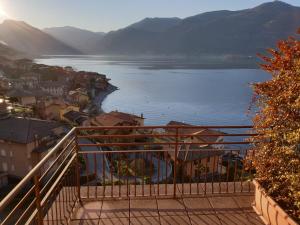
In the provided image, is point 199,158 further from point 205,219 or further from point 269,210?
point 269,210

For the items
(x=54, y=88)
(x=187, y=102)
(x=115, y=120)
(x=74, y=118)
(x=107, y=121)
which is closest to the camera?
(x=115, y=120)

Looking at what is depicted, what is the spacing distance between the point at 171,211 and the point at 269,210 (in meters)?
1.46

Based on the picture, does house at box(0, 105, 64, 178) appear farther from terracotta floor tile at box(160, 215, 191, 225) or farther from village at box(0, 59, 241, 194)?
terracotta floor tile at box(160, 215, 191, 225)

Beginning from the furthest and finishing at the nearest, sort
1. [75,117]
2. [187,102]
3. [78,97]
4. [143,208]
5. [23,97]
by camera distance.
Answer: [187,102]
[78,97]
[23,97]
[75,117]
[143,208]

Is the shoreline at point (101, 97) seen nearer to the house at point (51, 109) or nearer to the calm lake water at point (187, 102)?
the calm lake water at point (187, 102)

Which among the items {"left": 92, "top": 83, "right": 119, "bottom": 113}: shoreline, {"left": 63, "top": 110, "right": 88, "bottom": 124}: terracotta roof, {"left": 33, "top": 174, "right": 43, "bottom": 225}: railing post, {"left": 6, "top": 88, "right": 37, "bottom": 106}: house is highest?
{"left": 33, "top": 174, "right": 43, "bottom": 225}: railing post

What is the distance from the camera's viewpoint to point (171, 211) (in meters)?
4.63

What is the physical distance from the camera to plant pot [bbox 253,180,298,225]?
3757 millimetres

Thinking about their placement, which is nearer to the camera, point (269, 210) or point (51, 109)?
point (269, 210)

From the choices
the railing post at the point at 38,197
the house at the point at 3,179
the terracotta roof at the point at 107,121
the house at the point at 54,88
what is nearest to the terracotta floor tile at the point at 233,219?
the railing post at the point at 38,197

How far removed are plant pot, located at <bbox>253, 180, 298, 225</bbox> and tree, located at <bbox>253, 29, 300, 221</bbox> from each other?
99 millimetres

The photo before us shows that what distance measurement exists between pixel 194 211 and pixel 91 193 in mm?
1826

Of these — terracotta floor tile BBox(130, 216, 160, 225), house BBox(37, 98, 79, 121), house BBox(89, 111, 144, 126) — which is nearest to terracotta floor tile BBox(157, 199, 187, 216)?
terracotta floor tile BBox(130, 216, 160, 225)

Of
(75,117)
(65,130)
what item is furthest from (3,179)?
(75,117)
